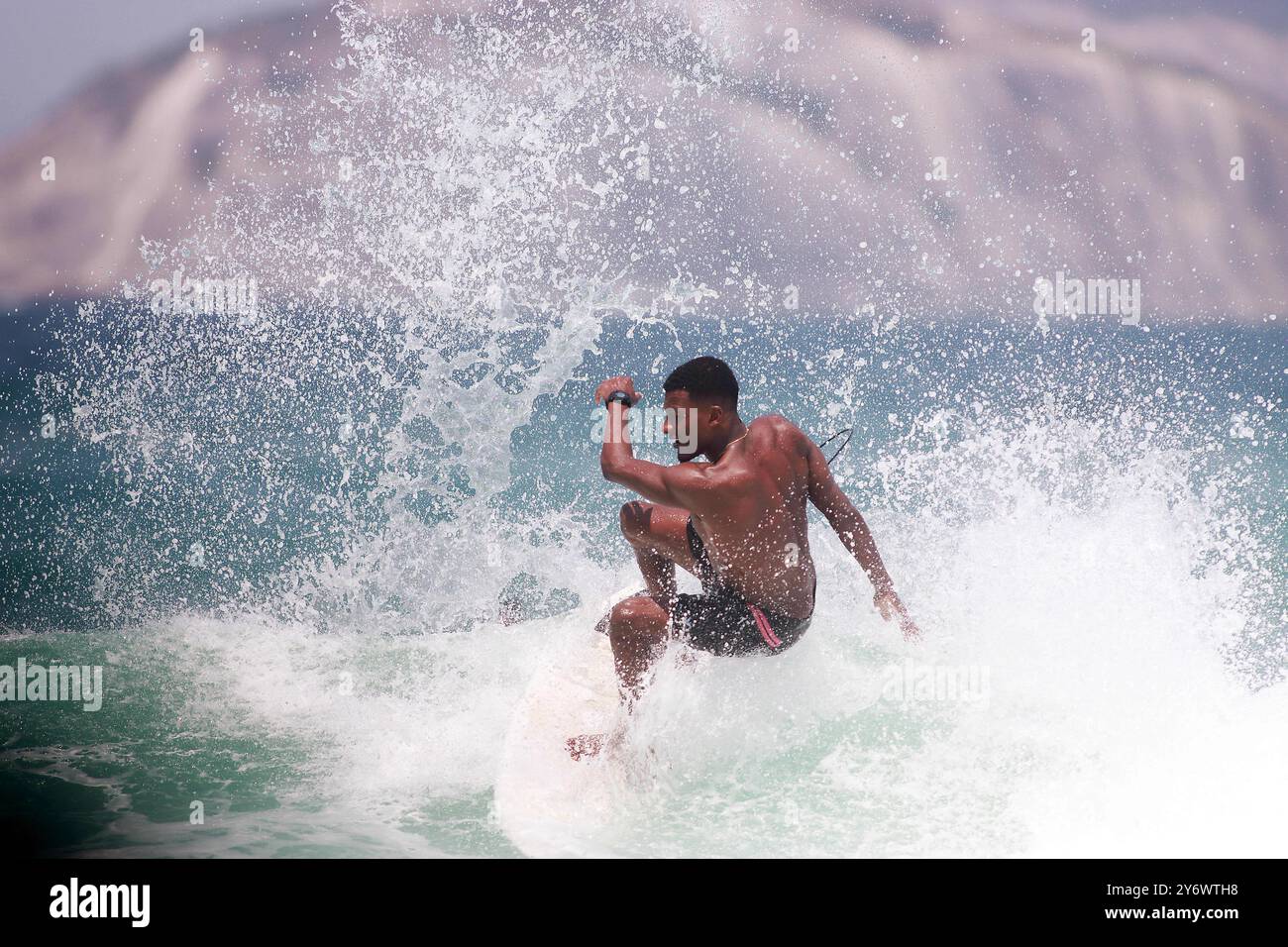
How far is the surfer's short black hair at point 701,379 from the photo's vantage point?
4.92m

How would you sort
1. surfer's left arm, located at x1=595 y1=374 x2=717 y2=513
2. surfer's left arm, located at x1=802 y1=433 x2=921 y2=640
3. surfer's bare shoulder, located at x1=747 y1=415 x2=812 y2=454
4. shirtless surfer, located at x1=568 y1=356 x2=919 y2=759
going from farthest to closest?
surfer's left arm, located at x1=802 y1=433 x2=921 y2=640, surfer's bare shoulder, located at x1=747 y1=415 x2=812 y2=454, shirtless surfer, located at x1=568 y1=356 x2=919 y2=759, surfer's left arm, located at x1=595 y1=374 x2=717 y2=513

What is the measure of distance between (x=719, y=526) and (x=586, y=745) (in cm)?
143

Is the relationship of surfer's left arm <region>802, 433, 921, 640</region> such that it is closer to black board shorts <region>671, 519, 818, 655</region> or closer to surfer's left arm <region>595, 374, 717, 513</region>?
black board shorts <region>671, 519, 818, 655</region>

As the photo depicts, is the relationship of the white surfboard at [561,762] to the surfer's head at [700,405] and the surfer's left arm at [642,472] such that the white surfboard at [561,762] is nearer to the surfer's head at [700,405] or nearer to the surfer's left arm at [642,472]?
the surfer's left arm at [642,472]

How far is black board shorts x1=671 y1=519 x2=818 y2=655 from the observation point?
5090 mm

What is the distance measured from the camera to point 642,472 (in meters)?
4.59

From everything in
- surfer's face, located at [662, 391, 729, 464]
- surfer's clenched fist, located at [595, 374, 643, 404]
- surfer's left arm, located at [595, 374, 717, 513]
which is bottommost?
surfer's left arm, located at [595, 374, 717, 513]

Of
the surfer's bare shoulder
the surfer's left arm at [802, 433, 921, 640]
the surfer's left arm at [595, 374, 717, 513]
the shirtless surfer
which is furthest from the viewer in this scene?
the surfer's left arm at [802, 433, 921, 640]

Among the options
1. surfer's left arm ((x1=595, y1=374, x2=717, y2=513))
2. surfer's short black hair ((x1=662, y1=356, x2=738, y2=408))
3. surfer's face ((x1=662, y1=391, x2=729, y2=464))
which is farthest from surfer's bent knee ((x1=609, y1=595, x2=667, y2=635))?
surfer's short black hair ((x1=662, y1=356, x2=738, y2=408))

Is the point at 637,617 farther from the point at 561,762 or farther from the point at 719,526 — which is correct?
the point at 561,762

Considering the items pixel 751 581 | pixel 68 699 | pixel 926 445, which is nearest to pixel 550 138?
pixel 926 445

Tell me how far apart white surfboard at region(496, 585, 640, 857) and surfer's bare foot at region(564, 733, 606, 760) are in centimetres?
3

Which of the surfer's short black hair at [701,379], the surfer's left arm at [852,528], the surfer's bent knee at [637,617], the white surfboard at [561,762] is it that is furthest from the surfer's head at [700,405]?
the white surfboard at [561,762]

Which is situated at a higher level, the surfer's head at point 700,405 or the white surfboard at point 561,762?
the surfer's head at point 700,405
